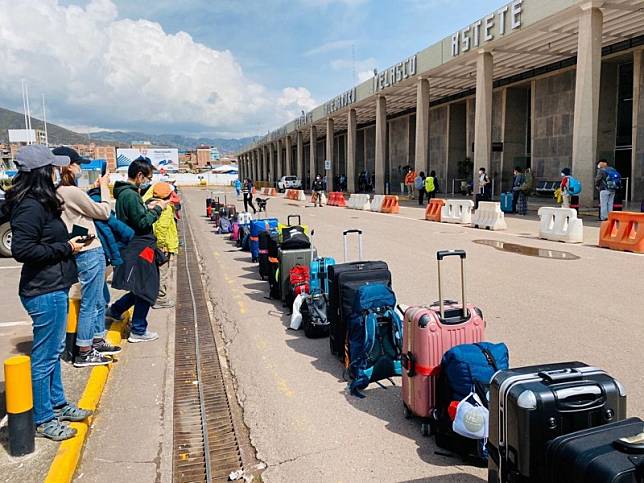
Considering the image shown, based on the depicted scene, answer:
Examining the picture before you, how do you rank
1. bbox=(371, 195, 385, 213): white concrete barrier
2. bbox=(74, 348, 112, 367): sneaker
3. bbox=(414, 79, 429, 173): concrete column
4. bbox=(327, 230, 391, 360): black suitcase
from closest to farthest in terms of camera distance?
bbox=(327, 230, 391, 360): black suitcase
bbox=(74, 348, 112, 367): sneaker
bbox=(371, 195, 385, 213): white concrete barrier
bbox=(414, 79, 429, 173): concrete column

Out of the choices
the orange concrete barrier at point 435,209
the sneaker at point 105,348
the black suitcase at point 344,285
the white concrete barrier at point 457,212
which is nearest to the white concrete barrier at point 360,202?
the orange concrete barrier at point 435,209

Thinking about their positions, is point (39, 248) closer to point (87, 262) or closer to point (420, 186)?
point (87, 262)

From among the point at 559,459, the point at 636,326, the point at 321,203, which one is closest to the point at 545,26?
the point at 321,203

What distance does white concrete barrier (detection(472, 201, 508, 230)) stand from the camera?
16391mm

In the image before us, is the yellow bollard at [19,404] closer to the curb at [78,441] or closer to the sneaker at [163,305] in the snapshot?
the curb at [78,441]

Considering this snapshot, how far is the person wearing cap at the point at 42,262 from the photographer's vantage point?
3.47 meters

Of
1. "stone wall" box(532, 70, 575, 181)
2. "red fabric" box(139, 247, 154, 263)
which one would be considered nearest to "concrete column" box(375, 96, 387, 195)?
"stone wall" box(532, 70, 575, 181)

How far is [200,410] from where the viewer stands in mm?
4488

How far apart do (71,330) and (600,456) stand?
5.05m

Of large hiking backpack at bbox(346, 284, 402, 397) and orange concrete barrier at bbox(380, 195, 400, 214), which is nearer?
large hiking backpack at bbox(346, 284, 402, 397)

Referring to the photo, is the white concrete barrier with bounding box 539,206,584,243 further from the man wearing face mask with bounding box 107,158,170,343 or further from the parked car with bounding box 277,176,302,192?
the parked car with bounding box 277,176,302,192

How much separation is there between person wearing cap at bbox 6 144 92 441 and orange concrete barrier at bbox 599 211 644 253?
11.4 m

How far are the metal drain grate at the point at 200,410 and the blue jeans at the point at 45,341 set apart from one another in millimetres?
993

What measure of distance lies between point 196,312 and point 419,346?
4701 millimetres
